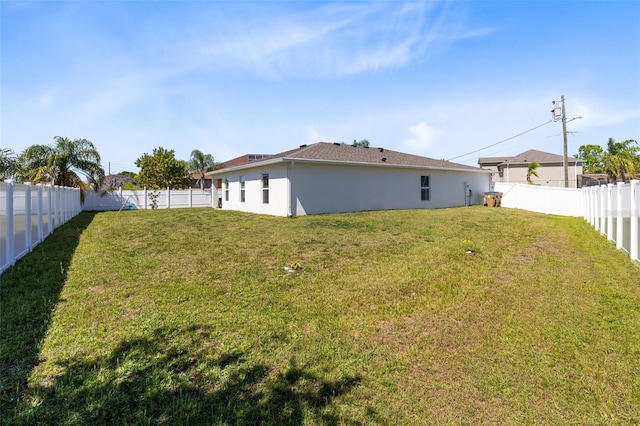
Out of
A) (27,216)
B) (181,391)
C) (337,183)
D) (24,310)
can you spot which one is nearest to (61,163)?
(27,216)

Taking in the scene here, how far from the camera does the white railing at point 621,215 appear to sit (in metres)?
6.32

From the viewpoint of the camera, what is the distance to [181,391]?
2527 millimetres

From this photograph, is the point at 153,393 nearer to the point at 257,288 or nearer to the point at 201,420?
the point at 201,420

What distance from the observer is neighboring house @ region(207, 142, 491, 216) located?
1443cm

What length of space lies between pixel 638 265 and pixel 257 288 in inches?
272

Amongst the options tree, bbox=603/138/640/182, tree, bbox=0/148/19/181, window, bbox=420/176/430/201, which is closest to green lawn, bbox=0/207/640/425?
window, bbox=420/176/430/201

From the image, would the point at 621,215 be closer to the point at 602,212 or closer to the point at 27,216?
the point at 602,212

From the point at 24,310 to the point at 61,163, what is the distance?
1887 centimetres

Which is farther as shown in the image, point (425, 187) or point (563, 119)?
point (563, 119)

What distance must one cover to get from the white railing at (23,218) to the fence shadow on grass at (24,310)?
0.27 m

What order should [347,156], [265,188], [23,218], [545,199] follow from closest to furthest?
1. [23,218]
2. [265,188]
3. [347,156]
4. [545,199]

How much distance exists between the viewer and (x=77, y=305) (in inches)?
161

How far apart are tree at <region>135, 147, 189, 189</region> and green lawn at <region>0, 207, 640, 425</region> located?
27.6 metres

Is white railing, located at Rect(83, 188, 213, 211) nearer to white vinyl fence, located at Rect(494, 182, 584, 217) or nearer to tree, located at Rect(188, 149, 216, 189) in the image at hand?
tree, located at Rect(188, 149, 216, 189)
